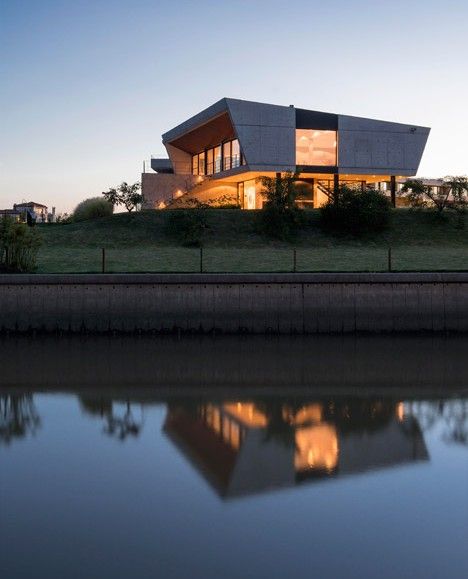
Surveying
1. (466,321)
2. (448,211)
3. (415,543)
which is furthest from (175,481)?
(448,211)

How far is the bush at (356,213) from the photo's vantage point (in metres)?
38.4

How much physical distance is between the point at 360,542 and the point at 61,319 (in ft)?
53.0

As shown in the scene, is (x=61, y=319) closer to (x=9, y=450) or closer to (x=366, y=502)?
(x=9, y=450)

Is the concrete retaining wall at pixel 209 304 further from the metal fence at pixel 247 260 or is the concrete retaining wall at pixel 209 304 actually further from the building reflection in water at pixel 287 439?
the building reflection in water at pixel 287 439

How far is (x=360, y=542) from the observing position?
7141 millimetres

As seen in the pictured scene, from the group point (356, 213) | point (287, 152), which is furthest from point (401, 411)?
point (287, 152)

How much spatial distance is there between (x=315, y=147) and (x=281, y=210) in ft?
40.7

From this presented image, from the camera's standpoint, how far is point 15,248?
25.8 meters

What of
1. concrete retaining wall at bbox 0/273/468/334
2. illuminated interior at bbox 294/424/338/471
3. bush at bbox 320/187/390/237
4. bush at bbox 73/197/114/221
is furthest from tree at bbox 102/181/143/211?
illuminated interior at bbox 294/424/338/471

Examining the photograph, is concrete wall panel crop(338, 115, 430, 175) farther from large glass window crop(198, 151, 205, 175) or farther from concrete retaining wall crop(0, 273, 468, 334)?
concrete retaining wall crop(0, 273, 468, 334)

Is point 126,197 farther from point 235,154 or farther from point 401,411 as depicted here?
point 401,411

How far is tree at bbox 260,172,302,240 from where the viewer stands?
37.4 meters

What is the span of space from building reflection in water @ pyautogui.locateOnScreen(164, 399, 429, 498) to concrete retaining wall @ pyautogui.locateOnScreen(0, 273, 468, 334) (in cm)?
862

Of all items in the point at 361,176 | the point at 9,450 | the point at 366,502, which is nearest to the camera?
the point at 366,502
